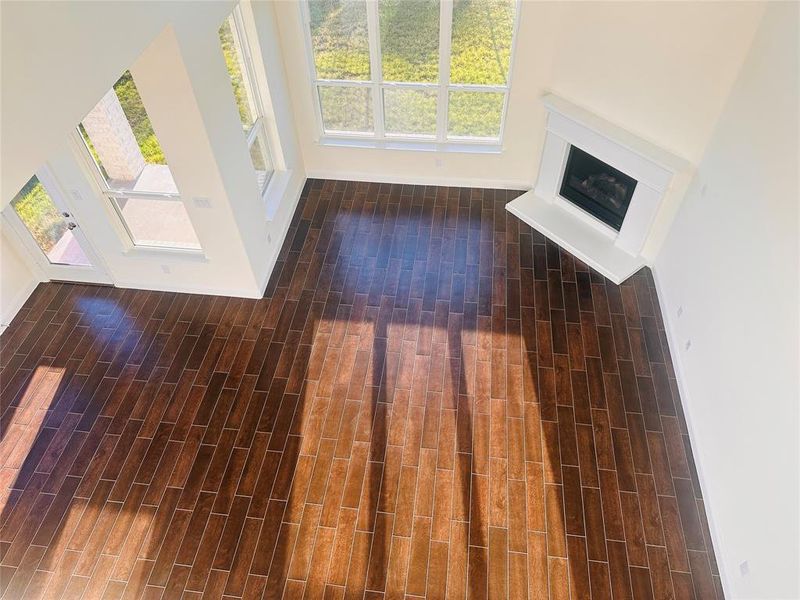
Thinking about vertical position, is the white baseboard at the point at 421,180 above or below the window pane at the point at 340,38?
below

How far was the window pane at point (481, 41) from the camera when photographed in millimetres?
5691

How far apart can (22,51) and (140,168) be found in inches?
103

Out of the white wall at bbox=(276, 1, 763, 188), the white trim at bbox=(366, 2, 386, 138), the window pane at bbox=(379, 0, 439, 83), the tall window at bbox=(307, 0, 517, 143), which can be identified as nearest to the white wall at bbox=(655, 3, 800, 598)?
the white wall at bbox=(276, 1, 763, 188)

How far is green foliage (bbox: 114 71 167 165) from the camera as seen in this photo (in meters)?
4.52

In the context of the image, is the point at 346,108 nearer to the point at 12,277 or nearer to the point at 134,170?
the point at 134,170

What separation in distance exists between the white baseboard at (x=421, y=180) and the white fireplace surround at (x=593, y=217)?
10.3 inches

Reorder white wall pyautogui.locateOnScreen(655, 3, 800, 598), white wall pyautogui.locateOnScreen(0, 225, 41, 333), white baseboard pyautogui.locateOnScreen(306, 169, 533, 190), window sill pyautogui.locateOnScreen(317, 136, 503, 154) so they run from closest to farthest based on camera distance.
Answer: white wall pyautogui.locateOnScreen(655, 3, 800, 598) < white wall pyautogui.locateOnScreen(0, 225, 41, 333) < window sill pyautogui.locateOnScreen(317, 136, 503, 154) < white baseboard pyautogui.locateOnScreen(306, 169, 533, 190)

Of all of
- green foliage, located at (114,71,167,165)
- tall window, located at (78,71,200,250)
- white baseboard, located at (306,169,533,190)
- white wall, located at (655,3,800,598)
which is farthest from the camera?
white baseboard, located at (306,169,533,190)

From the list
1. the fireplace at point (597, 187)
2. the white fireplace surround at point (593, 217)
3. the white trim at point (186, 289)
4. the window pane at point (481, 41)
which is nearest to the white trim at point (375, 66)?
the window pane at point (481, 41)

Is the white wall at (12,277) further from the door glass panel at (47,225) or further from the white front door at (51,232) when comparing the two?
the door glass panel at (47,225)

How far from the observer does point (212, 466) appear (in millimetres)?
4758

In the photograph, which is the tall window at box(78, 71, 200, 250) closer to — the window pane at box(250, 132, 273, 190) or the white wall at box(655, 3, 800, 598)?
the window pane at box(250, 132, 273, 190)

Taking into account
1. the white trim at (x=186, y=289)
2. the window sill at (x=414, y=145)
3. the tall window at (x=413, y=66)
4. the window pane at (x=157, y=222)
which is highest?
the tall window at (x=413, y=66)

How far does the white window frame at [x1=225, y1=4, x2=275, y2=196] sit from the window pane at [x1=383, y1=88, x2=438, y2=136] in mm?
1423
